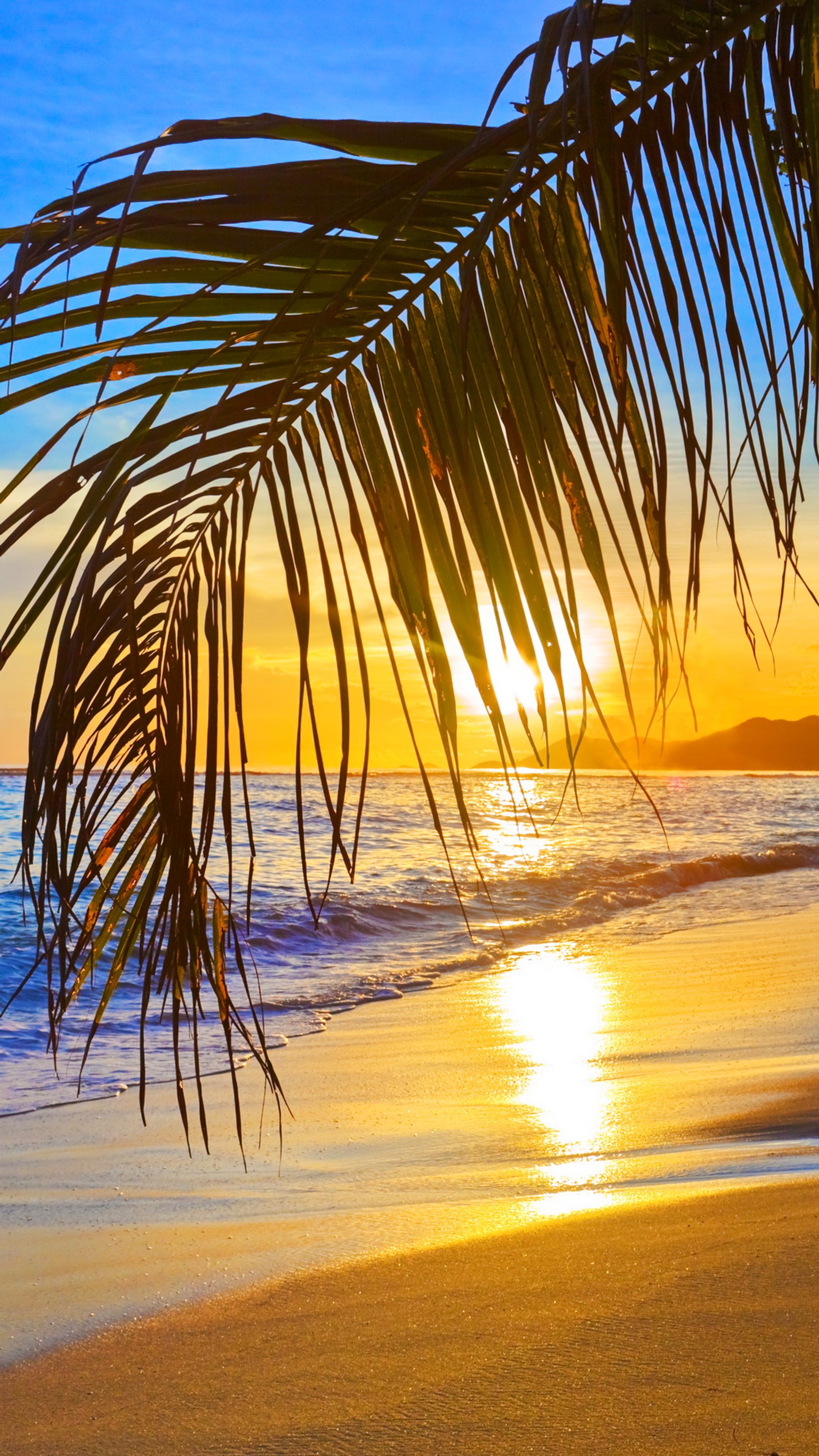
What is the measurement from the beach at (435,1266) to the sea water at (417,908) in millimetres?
588

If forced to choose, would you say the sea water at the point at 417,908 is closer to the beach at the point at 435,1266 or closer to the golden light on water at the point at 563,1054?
the golden light on water at the point at 563,1054

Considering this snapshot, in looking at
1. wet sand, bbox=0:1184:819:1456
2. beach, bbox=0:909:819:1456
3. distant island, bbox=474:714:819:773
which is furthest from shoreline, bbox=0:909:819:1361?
distant island, bbox=474:714:819:773

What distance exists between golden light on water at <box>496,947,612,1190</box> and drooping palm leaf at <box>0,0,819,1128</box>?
272cm

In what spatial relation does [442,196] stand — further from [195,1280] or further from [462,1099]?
[462,1099]

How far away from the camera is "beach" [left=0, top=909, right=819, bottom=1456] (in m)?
2.01

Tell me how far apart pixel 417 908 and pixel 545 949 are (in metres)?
2.36

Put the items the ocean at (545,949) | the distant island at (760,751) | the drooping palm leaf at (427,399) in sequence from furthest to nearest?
the distant island at (760,751) → the ocean at (545,949) → the drooping palm leaf at (427,399)

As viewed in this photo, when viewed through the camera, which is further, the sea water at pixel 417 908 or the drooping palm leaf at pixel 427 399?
the sea water at pixel 417 908

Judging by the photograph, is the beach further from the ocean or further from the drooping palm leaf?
the drooping palm leaf

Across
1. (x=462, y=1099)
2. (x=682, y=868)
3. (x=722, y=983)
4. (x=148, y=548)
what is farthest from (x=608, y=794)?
(x=148, y=548)

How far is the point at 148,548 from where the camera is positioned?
111 cm

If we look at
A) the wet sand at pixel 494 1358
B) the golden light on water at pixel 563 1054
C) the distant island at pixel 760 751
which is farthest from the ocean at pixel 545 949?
the distant island at pixel 760 751

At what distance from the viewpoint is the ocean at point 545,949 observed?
16.0 ft

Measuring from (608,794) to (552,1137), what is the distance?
25.2 m
